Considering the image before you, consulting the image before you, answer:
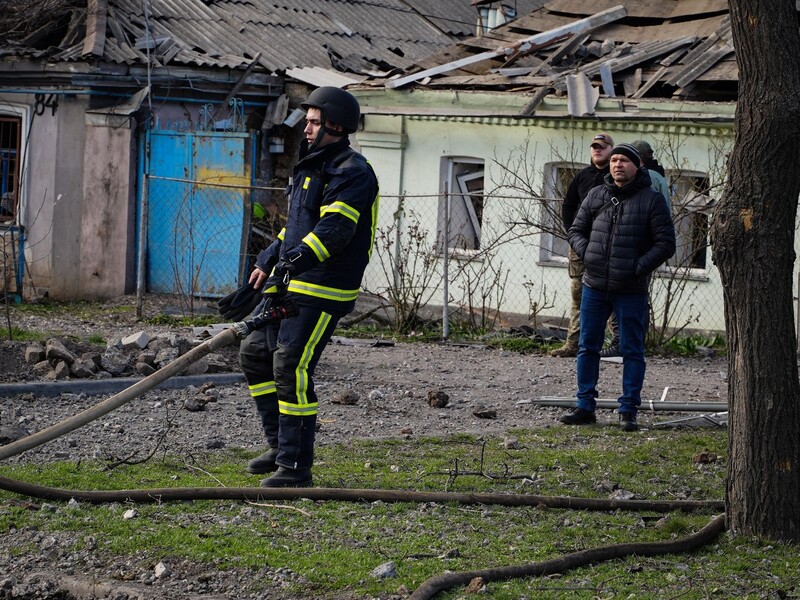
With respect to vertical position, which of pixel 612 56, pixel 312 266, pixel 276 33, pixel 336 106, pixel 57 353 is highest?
pixel 276 33

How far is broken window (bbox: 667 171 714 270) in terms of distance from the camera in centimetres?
1343

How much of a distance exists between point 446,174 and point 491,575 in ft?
40.9

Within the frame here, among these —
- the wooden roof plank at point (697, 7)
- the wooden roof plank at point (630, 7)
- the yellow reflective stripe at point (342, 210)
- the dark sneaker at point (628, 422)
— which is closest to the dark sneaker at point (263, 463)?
the yellow reflective stripe at point (342, 210)

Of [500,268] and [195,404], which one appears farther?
[500,268]

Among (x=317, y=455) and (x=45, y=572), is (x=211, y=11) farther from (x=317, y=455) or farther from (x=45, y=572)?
(x=45, y=572)

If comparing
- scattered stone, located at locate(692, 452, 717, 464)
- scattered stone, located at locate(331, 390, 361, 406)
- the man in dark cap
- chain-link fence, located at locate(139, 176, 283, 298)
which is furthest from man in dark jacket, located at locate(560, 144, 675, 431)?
chain-link fence, located at locate(139, 176, 283, 298)

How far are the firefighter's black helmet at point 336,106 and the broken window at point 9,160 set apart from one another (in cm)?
1181

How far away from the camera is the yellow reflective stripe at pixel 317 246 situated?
6.23 metres

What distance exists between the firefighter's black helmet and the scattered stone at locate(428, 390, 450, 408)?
142 inches

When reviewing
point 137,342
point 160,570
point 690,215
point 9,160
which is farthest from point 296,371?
point 9,160

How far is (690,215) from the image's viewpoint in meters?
13.7

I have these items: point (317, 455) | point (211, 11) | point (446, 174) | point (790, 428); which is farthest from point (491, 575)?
point (211, 11)

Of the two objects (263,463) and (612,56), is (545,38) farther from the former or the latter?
(263,463)

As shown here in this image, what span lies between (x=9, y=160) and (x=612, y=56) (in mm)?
8320
